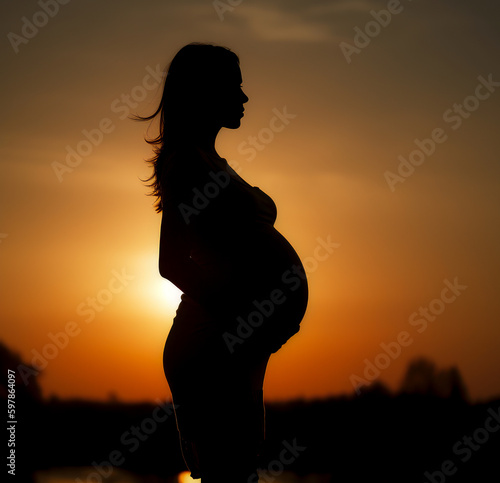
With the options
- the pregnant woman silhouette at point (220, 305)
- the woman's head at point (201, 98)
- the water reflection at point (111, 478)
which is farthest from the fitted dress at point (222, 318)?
the water reflection at point (111, 478)

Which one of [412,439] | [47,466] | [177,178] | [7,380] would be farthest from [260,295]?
[412,439]

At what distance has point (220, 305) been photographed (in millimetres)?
2650

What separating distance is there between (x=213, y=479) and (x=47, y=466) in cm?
1164

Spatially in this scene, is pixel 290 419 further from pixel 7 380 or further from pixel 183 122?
pixel 183 122

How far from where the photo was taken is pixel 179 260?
268cm

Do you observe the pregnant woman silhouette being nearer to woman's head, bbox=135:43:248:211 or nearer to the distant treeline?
woman's head, bbox=135:43:248:211

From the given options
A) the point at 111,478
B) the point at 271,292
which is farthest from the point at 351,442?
the point at 271,292

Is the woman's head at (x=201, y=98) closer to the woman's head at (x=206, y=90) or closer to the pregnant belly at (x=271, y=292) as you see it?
the woman's head at (x=206, y=90)

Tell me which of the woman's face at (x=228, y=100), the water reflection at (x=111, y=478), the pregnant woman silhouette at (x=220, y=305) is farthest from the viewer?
the water reflection at (x=111, y=478)

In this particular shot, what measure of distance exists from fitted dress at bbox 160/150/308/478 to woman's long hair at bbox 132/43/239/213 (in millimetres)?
190

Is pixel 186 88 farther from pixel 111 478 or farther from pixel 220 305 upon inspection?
pixel 111 478

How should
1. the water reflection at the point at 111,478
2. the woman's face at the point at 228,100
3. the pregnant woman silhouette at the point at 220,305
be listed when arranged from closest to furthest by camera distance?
the pregnant woman silhouette at the point at 220,305
the woman's face at the point at 228,100
the water reflection at the point at 111,478

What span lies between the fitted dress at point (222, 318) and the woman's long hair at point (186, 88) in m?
0.19

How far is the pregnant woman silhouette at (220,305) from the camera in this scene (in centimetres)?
271
